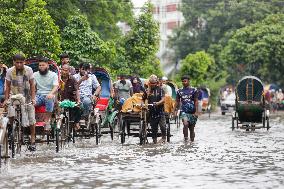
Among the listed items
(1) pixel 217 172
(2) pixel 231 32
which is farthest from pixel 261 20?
(1) pixel 217 172

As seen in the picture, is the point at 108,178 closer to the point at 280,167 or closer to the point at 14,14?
the point at 280,167

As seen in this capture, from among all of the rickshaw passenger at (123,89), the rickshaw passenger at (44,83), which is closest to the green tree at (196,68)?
the rickshaw passenger at (123,89)

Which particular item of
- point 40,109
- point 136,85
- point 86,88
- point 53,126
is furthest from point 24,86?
point 136,85

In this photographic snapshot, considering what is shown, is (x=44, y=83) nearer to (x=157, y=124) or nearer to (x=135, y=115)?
(x=135, y=115)

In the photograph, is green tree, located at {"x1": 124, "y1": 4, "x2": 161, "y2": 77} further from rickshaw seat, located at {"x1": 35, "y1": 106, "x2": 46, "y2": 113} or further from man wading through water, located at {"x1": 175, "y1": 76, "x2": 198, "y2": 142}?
rickshaw seat, located at {"x1": 35, "y1": 106, "x2": 46, "y2": 113}

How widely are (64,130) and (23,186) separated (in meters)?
7.06

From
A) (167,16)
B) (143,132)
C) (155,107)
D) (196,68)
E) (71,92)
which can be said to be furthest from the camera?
(167,16)

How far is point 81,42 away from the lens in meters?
35.7

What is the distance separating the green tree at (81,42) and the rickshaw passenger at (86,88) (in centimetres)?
1330

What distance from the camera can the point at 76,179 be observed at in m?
12.8

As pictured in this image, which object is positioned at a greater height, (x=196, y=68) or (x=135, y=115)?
(x=196, y=68)

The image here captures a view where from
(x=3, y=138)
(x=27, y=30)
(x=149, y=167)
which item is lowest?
(x=149, y=167)

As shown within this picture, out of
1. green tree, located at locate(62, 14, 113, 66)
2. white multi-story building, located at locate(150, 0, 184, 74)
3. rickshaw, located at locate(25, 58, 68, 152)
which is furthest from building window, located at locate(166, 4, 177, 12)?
rickshaw, located at locate(25, 58, 68, 152)

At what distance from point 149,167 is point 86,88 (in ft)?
23.3
